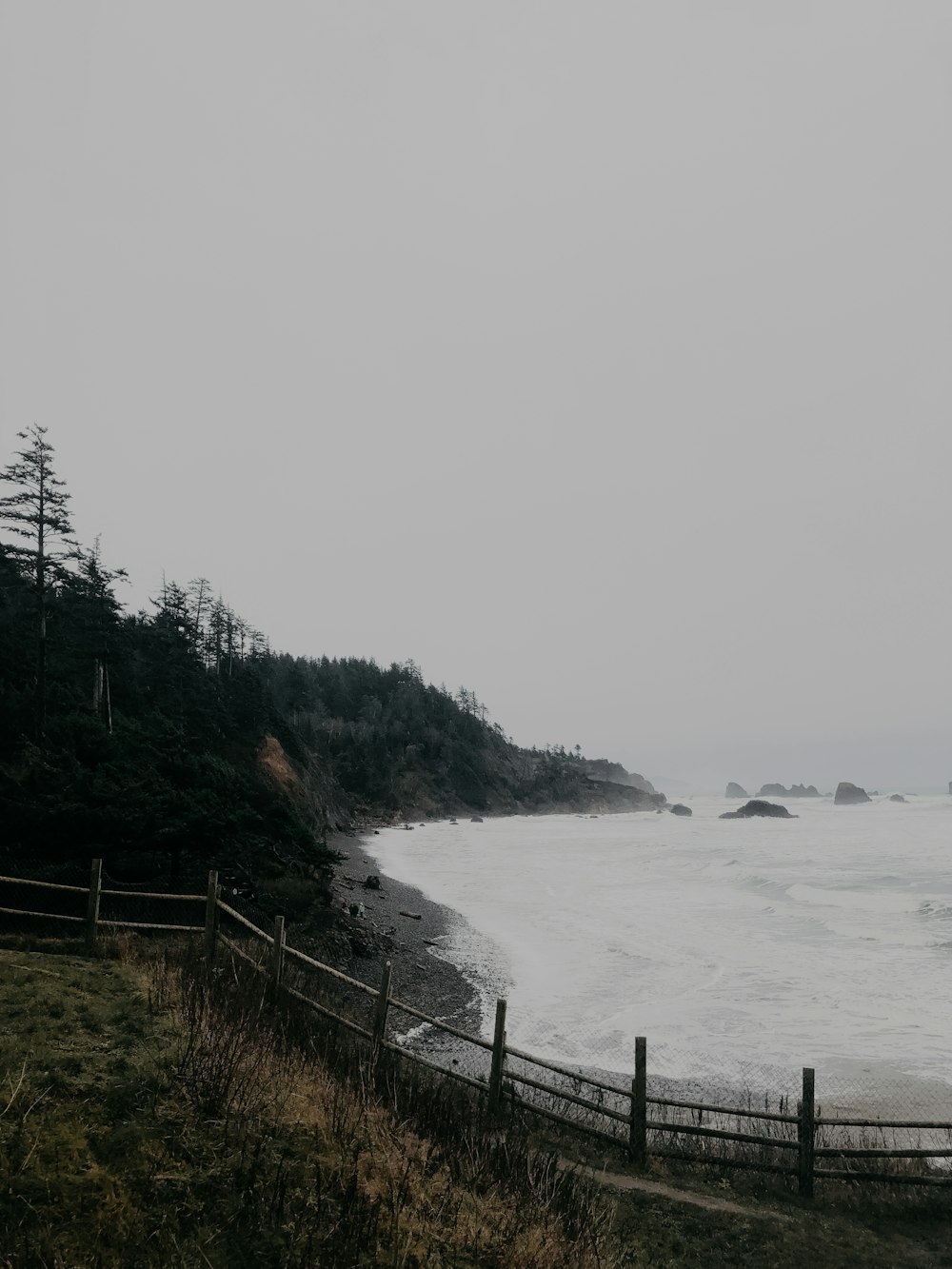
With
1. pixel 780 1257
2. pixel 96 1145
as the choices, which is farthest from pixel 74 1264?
pixel 780 1257

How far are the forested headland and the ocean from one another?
8609 millimetres

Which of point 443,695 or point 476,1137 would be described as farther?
point 443,695

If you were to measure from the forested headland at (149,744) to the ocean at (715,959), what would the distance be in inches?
339

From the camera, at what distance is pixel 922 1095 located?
14.0 metres

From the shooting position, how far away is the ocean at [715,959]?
16.2 metres

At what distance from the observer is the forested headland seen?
17938mm

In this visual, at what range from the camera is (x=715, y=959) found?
2477cm

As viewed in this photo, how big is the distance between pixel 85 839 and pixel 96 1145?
1324cm

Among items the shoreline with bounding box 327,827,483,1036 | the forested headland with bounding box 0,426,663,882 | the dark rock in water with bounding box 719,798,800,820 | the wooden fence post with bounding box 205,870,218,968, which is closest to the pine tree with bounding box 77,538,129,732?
the forested headland with bounding box 0,426,663,882

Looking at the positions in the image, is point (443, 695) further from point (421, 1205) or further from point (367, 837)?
point (421, 1205)

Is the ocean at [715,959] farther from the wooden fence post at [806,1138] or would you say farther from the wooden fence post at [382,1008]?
the wooden fence post at [806,1138]

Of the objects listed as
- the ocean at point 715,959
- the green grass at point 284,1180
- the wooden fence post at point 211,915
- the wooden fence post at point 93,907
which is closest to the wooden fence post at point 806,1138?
the green grass at point 284,1180

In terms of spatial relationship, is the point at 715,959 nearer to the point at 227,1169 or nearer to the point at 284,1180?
the point at 284,1180

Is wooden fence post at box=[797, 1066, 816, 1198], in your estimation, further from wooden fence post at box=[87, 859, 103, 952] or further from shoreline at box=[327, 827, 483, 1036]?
wooden fence post at box=[87, 859, 103, 952]
